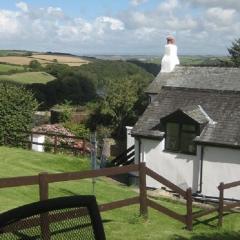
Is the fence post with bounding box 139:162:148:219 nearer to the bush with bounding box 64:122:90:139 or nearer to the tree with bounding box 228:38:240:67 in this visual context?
the bush with bounding box 64:122:90:139

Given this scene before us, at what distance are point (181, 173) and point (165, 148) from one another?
4.57 feet

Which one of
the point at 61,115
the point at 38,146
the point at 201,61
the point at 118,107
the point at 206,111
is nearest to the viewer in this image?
the point at 206,111

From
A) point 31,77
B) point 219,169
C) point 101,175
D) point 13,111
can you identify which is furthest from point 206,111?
point 31,77

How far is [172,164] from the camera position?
24641 mm

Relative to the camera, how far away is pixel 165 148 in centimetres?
2488

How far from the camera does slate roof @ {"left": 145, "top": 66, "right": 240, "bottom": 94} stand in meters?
26.7

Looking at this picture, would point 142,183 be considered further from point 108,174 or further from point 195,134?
point 195,134

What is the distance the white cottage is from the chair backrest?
19.8 m

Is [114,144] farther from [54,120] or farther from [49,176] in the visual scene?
[49,176]

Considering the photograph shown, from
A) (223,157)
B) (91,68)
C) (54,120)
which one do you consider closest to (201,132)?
(223,157)

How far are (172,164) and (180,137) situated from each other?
4.26ft

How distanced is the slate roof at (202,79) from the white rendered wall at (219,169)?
402 centimetres

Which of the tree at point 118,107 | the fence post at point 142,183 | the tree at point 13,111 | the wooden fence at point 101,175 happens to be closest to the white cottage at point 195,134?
the tree at point 13,111

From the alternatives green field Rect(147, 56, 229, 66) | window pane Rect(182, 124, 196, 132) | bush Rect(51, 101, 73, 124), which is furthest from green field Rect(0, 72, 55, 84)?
window pane Rect(182, 124, 196, 132)
